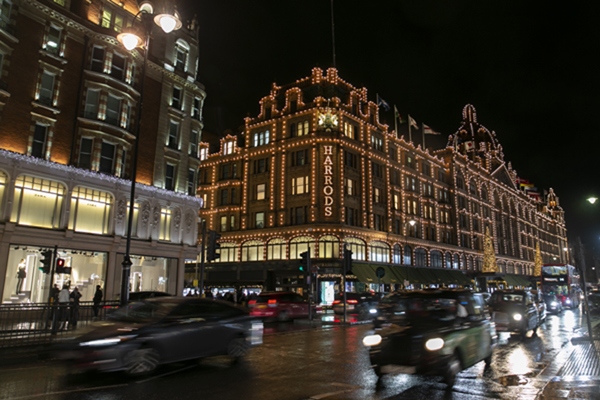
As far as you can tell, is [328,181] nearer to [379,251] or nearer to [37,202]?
[379,251]

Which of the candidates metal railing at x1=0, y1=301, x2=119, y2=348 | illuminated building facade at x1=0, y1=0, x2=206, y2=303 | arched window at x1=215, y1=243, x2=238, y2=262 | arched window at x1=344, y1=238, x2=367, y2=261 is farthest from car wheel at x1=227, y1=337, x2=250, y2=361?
arched window at x1=215, y1=243, x2=238, y2=262

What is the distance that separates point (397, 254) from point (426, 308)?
42165 mm

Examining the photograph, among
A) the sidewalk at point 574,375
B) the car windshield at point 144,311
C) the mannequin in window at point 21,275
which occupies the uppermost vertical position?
the mannequin in window at point 21,275

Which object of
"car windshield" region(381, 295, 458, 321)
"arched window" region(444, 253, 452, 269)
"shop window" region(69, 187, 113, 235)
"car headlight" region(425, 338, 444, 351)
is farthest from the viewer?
"arched window" region(444, 253, 452, 269)

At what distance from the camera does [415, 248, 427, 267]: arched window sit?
174 ft

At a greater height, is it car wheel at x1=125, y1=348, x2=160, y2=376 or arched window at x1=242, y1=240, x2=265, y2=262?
arched window at x1=242, y1=240, x2=265, y2=262

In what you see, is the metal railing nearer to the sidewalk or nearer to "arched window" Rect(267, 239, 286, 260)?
the sidewalk

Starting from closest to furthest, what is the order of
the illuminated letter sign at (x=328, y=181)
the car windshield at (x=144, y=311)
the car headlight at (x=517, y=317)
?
the car windshield at (x=144, y=311) → the car headlight at (x=517, y=317) → the illuminated letter sign at (x=328, y=181)

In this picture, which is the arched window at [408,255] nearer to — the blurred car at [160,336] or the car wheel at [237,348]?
the blurred car at [160,336]

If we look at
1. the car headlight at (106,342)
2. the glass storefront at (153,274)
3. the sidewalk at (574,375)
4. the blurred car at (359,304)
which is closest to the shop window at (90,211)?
the glass storefront at (153,274)

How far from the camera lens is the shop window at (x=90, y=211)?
2608 cm

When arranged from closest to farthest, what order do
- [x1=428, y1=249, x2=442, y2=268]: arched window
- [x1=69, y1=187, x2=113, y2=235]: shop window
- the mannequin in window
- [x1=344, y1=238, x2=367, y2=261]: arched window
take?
the mannequin in window < [x1=69, y1=187, x2=113, y2=235]: shop window < [x1=344, y1=238, x2=367, y2=261]: arched window < [x1=428, y1=249, x2=442, y2=268]: arched window

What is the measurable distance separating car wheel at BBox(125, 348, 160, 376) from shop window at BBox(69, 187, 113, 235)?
798 inches

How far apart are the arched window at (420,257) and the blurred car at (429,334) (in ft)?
146
